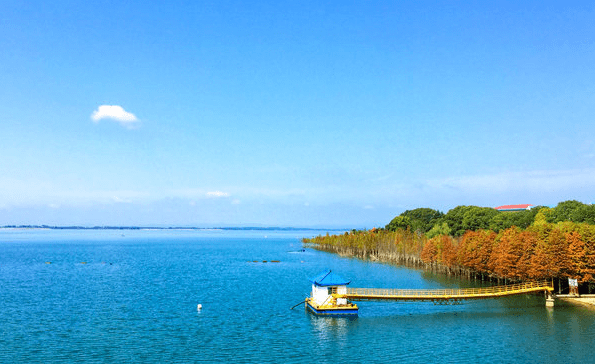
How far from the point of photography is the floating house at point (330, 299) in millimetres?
49844

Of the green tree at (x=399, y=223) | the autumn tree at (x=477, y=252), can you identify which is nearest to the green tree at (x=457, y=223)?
the green tree at (x=399, y=223)

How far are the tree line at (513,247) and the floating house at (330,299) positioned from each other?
27.3 meters

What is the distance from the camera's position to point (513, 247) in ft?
213

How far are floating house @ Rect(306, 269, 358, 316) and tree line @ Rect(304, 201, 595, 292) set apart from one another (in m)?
27.3

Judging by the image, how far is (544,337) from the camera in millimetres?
41031

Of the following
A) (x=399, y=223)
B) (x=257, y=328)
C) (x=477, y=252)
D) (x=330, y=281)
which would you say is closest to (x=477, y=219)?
(x=477, y=252)

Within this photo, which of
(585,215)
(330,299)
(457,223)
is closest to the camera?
(330,299)

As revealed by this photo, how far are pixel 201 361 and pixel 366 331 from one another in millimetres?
16957

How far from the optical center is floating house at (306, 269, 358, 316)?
49.8m

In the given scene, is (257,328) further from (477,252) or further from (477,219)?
(477,219)

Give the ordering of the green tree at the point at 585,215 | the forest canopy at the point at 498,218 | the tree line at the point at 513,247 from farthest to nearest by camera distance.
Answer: the forest canopy at the point at 498,218 < the green tree at the point at 585,215 < the tree line at the point at 513,247

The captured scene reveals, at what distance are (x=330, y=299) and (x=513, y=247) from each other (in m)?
31.2

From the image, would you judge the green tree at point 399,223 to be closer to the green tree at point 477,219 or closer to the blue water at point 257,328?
the green tree at point 477,219

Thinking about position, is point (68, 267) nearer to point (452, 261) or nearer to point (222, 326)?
point (222, 326)
